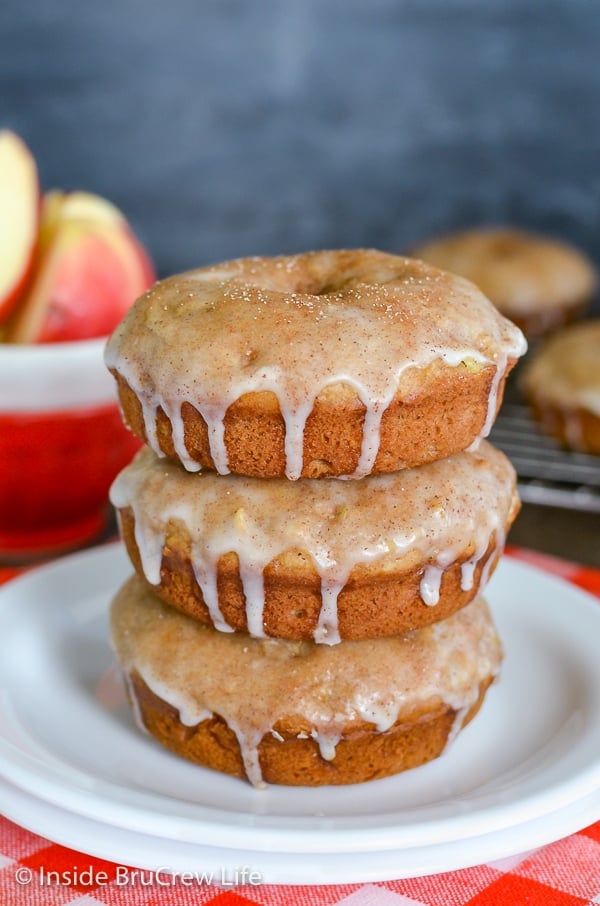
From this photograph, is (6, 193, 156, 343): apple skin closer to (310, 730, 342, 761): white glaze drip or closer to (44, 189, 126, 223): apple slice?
(44, 189, 126, 223): apple slice

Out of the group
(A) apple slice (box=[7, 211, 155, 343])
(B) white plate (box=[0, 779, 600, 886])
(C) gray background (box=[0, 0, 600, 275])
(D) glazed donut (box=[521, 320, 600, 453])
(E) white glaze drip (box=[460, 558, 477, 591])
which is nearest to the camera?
(B) white plate (box=[0, 779, 600, 886])

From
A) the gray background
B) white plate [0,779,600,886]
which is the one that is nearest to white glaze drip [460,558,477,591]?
white plate [0,779,600,886]

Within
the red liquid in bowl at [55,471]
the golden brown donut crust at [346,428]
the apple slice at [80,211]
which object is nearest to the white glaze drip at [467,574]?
the golden brown donut crust at [346,428]

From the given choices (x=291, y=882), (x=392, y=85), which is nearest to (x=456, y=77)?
(x=392, y=85)

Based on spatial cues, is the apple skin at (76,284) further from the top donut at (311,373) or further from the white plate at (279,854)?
the white plate at (279,854)

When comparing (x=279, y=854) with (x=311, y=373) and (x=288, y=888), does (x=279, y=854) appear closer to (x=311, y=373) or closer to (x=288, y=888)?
(x=288, y=888)

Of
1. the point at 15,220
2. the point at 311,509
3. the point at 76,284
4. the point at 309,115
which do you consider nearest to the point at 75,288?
the point at 76,284
